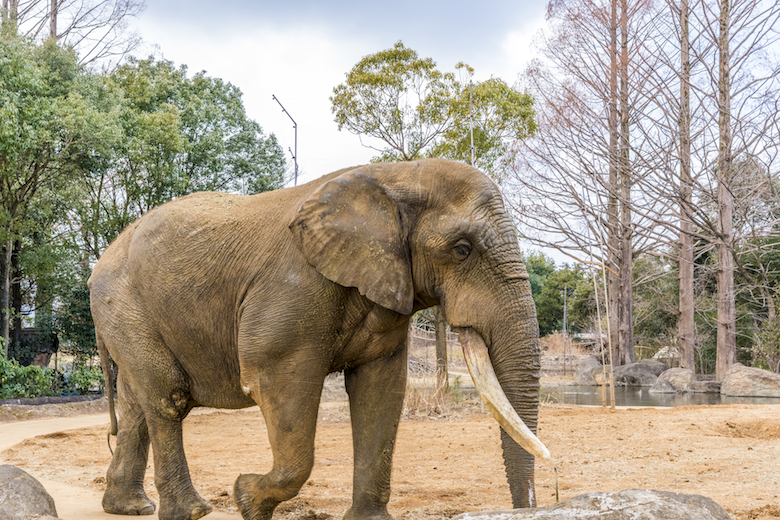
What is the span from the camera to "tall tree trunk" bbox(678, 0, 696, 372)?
79.2 feet

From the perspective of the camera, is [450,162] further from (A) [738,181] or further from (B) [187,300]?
(A) [738,181]

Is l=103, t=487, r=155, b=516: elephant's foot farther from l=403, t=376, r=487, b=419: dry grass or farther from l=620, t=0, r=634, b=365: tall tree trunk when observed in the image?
l=620, t=0, r=634, b=365: tall tree trunk

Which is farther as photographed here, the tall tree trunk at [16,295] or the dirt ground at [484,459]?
the tall tree trunk at [16,295]

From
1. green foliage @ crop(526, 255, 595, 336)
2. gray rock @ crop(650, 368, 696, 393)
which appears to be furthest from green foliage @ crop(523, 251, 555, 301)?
gray rock @ crop(650, 368, 696, 393)

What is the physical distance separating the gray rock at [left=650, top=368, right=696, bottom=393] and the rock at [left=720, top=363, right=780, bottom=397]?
73.0 inches

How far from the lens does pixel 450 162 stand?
466 cm

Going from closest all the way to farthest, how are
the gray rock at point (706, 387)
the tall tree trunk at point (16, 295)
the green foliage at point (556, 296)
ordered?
the tall tree trunk at point (16, 295), the gray rock at point (706, 387), the green foliage at point (556, 296)

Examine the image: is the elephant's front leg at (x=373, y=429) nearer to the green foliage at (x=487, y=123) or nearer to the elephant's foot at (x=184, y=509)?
the elephant's foot at (x=184, y=509)

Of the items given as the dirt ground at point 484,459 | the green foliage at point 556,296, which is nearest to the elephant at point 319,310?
the dirt ground at point 484,459

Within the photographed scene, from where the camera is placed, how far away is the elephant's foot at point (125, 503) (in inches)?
237

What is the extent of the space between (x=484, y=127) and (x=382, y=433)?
17.2 metres

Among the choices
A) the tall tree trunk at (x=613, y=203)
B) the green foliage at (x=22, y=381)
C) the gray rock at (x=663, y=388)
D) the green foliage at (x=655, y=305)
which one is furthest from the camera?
the green foliage at (x=655, y=305)

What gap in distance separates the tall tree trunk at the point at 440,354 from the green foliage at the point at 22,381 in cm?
923

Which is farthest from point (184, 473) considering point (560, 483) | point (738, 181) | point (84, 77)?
point (738, 181)
